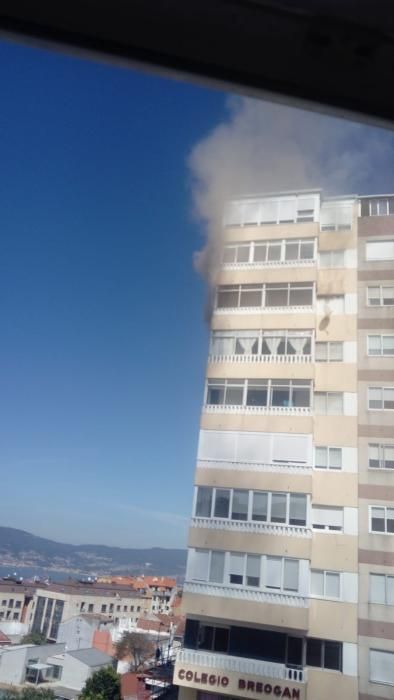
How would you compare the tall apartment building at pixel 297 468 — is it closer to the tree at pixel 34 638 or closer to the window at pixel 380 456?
the window at pixel 380 456

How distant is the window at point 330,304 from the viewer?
7.77 feet

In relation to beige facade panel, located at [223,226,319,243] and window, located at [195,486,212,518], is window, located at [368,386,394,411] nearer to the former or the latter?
window, located at [195,486,212,518]

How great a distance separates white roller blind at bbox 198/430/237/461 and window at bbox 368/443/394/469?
22.2 inches

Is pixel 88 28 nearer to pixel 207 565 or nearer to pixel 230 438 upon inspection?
pixel 230 438

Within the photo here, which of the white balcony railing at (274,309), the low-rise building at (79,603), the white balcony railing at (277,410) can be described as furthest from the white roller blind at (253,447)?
the low-rise building at (79,603)

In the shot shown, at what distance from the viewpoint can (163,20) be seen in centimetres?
45

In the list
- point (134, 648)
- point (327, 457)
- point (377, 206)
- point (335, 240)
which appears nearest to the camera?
point (134, 648)

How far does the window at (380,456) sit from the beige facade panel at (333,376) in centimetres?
34

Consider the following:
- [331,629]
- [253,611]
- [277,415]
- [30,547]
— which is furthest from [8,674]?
[277,415]

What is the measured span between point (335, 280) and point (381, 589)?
140cm

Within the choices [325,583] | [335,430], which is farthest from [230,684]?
[335,430]

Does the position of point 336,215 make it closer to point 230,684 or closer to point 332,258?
point 332,258

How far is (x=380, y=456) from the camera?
1.95m

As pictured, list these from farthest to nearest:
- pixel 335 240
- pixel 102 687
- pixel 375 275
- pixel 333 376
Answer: pixel 335 240 → pixel 333 376 → pixel 375 275 → pixel 102 687
